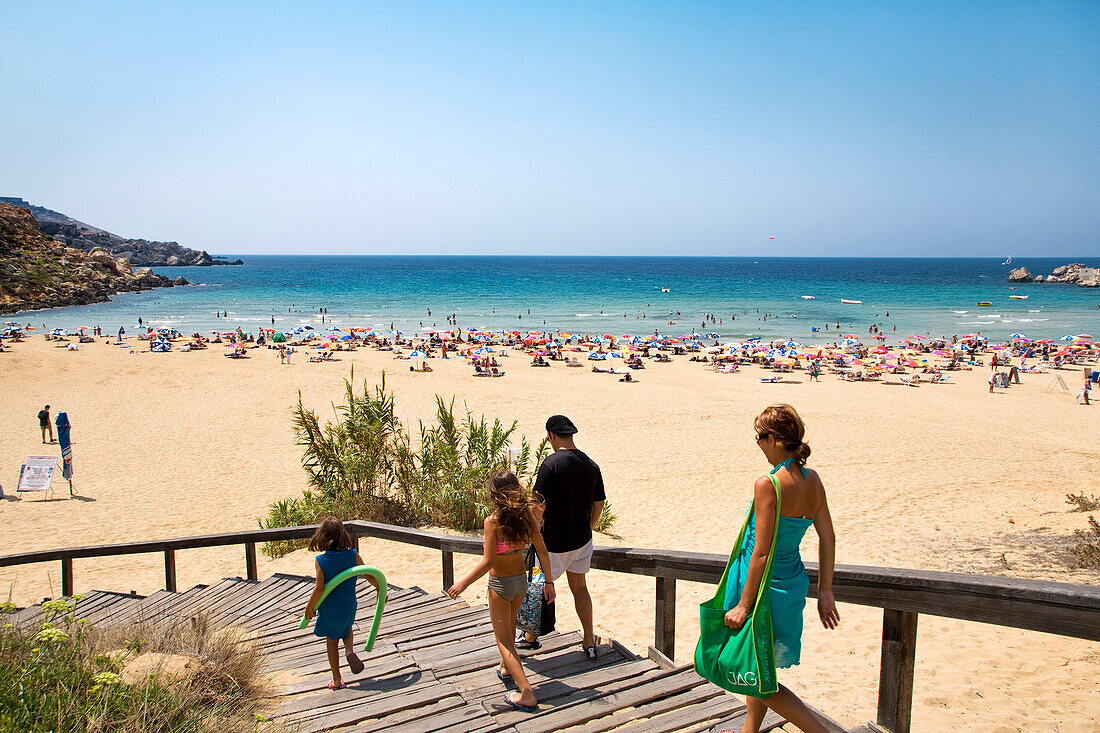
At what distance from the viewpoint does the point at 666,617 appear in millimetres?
3617

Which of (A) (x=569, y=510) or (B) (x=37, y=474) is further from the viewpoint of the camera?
(B) (x=37, y=474)

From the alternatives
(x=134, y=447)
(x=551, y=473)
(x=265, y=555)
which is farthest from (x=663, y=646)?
(x=134, y=447)

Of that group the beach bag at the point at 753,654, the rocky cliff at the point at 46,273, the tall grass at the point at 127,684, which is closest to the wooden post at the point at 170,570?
the tall grass at the point at 127,684

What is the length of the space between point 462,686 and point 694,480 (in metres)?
11.0

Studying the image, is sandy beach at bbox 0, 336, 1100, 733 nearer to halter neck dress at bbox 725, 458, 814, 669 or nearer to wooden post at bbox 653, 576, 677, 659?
wooden post at bbox 653, 576, 677, 659

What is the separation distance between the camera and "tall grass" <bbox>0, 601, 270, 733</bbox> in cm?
246

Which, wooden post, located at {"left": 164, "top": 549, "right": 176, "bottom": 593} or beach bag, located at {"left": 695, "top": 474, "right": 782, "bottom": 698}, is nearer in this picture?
beach bag, located at {"left": 695, "top": 474, "right": 782, "bottom": 698}

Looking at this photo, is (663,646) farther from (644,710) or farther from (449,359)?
(449,359)

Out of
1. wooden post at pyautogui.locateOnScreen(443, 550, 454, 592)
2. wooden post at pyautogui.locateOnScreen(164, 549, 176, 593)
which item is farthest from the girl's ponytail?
wooden post at pyautogui.locateOnScreen(164, 549, 176, 593)

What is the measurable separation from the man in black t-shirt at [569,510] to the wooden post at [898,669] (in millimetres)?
1568

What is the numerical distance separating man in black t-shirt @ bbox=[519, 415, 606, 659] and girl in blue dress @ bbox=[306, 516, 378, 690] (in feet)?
3.32

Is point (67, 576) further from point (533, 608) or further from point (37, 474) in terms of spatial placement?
point (37, 474)

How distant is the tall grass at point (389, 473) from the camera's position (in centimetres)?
959

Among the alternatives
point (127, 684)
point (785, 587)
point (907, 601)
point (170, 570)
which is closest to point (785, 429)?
point (785, 587)
